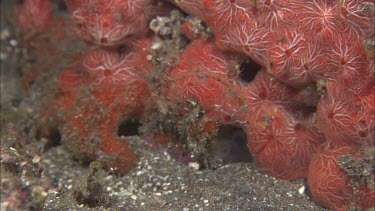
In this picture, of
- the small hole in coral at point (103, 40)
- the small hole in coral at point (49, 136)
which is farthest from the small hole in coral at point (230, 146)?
the small hole in coral at point (49, 136)

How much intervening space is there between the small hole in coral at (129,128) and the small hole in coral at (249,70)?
126cm

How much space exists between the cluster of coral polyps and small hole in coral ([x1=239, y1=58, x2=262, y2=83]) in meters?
0.01

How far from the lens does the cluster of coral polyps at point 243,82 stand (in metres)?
3.00

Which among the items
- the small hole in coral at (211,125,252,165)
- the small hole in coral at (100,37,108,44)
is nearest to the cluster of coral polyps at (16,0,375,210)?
the small hole in coral at (100,37,108,44)

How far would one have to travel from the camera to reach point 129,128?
4.16 metres

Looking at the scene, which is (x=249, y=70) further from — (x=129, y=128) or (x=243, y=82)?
(x=129, y=128)

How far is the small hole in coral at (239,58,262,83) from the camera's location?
363cm

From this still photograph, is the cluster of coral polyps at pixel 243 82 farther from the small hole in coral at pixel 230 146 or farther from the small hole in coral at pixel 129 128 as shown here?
the small hole in coral at pixel 230 146

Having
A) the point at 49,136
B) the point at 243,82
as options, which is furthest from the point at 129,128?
the point at 243,82

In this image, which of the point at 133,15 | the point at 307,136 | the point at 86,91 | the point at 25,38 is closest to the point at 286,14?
the point at 307,136

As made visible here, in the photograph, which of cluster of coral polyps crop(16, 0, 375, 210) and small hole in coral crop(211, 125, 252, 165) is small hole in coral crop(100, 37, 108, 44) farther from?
small hole in coral crop(211, 125, 252, 165)

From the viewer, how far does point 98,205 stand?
3.20 metres

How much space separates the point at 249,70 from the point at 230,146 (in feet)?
2.72

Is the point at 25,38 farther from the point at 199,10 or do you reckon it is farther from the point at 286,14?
the point at 286,14
